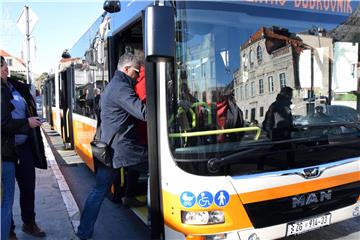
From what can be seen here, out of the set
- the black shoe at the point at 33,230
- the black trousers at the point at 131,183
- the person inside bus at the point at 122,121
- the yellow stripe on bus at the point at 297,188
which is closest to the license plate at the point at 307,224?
the yellow stripe on bus at the point at 297,188

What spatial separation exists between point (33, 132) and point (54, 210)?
1.70m

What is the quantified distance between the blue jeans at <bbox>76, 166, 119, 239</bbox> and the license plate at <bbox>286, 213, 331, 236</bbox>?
1737 millimetres

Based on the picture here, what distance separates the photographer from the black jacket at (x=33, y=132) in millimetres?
4156

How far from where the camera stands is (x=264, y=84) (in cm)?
329

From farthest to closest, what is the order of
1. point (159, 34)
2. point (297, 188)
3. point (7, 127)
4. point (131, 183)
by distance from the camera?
point (131, 183), point (7, 127), point (297, 188), point (159, 34)

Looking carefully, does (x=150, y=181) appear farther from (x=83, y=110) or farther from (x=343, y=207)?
(x=83, y=110)

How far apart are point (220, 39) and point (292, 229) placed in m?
1.69

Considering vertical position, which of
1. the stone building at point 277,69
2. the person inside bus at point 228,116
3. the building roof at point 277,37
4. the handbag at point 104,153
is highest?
the building roof at point 277,37

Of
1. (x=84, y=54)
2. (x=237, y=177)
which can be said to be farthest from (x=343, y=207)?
(x=84, y=54)

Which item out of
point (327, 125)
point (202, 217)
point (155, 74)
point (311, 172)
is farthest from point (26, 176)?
point (327, 125)

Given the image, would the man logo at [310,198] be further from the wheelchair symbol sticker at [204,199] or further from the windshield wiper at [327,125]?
the wheelchair symbol sticker at [204,199]

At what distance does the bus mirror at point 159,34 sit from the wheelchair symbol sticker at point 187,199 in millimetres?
1023

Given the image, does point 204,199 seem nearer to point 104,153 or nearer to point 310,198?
point 310,198

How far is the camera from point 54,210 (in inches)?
215
